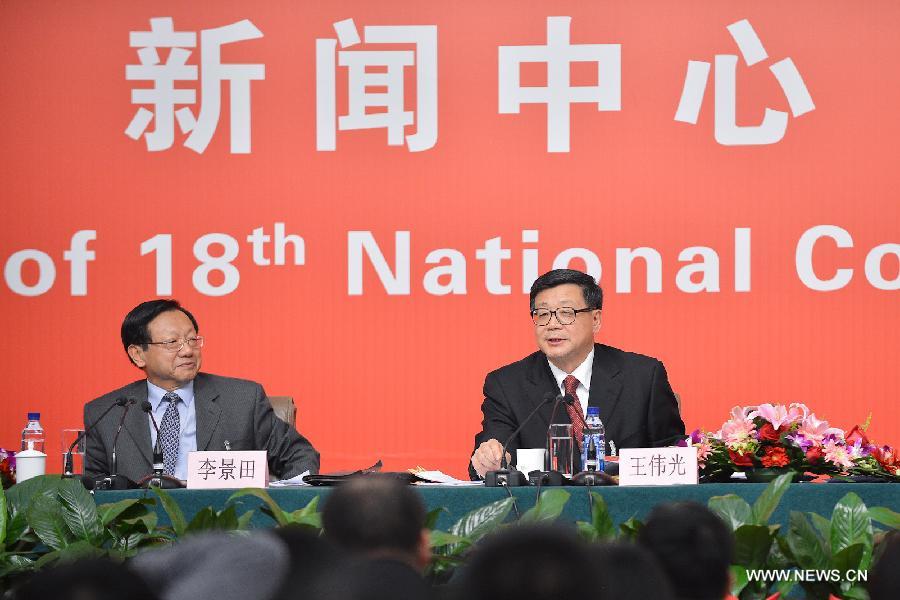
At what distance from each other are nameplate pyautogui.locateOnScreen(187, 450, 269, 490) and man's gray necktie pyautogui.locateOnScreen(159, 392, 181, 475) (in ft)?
2.65

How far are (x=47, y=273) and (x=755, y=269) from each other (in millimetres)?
2689

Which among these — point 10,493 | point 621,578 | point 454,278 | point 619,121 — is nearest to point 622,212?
point 619,121

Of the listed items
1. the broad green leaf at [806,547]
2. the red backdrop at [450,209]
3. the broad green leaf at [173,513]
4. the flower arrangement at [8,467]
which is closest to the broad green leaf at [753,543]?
the broad green leaf at [806,547]

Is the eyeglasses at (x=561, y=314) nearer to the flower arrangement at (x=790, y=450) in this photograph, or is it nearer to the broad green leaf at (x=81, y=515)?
the flower arrangement at (x=790, y=450)

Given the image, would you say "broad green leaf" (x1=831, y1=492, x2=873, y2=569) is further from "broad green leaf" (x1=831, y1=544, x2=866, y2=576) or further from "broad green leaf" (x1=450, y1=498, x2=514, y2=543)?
"broad green leaf" (x1=450, y1=498, x2=514, y2=543)

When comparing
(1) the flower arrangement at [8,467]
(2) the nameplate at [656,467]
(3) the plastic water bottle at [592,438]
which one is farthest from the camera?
(3) the plastic water bottle at [592,438]

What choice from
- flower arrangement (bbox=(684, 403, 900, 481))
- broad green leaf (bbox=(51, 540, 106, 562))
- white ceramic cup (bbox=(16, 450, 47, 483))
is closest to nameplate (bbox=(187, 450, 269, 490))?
white ceramic cup (bbox=(16, 450, 47, 483))

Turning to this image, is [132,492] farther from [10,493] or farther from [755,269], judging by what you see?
[755,269]

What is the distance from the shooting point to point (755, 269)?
15.1 ft

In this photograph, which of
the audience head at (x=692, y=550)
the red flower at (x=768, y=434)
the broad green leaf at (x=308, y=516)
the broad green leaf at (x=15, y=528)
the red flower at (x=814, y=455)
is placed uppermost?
the audience head at (x=692, y=550)

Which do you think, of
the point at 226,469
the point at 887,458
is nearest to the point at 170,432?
the point at 226,469

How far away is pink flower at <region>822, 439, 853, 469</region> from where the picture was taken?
288 centimetres

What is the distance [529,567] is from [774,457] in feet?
7.64

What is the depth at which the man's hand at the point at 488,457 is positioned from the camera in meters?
3.18
